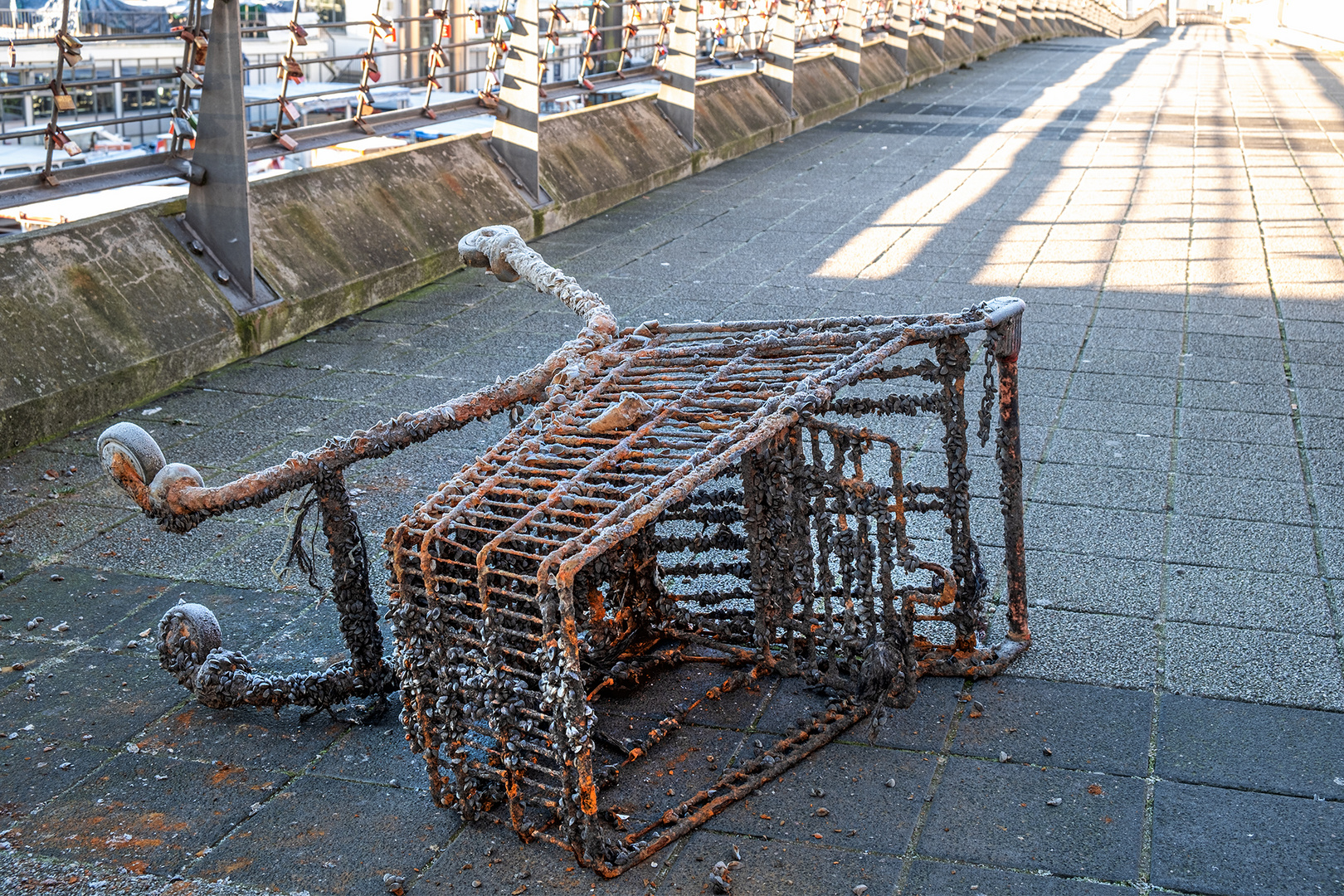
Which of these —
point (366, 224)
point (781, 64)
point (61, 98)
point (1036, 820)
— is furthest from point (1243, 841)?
point (781, 64)

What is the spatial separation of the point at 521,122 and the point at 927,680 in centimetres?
735

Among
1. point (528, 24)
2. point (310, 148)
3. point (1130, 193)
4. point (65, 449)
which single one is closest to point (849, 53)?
point (1130, 193)

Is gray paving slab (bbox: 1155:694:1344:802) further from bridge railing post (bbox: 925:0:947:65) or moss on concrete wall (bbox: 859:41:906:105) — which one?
bridge railing post (bbox: 925:0:947:65)

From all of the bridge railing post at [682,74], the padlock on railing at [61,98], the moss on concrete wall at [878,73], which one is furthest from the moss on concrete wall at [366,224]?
the moss on concrete wall at [878,73]

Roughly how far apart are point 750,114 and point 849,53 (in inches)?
162

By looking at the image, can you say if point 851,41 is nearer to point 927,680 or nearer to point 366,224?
point 366,224

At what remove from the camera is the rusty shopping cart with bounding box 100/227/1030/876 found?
317 cm

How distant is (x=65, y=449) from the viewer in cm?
605

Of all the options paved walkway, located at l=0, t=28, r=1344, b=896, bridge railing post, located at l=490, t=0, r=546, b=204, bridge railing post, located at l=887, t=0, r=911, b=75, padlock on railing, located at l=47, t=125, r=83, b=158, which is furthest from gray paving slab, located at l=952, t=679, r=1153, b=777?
bridge railing post, located at l=887, t=0, r=911, b=75

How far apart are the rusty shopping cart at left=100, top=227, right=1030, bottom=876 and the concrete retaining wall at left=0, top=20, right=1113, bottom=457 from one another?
9.34 ft

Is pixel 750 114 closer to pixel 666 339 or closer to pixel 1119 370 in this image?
pixel 1119 370

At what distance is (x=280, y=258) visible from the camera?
7.91 m

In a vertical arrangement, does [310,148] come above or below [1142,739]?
above

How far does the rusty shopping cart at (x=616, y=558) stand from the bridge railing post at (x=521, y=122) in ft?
20.6
